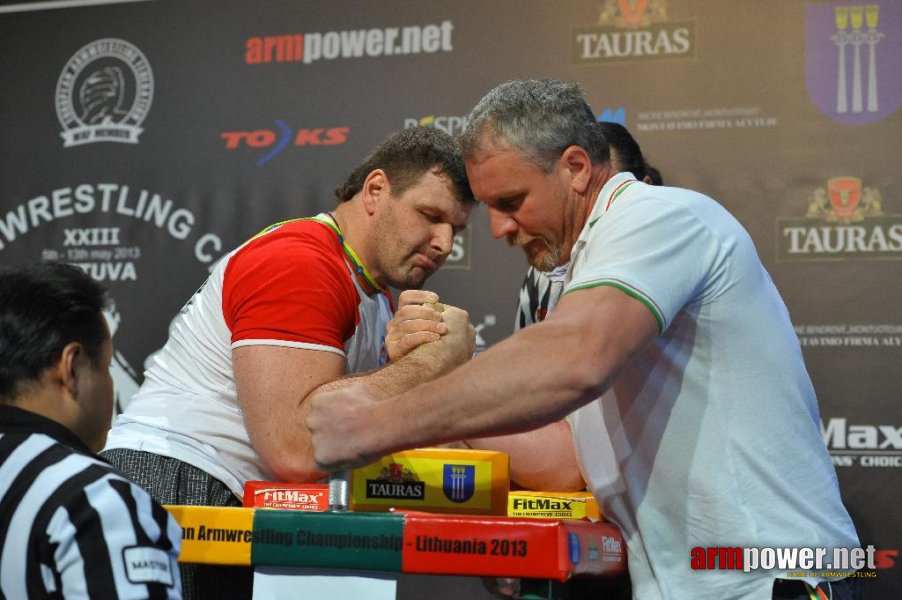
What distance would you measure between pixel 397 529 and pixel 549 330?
12.6 inches

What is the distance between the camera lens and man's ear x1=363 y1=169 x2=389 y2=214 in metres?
2.54

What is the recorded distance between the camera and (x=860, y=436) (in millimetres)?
3273

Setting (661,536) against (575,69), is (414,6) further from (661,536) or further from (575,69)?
(661,536)

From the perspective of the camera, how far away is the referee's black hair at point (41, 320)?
57.7 inches

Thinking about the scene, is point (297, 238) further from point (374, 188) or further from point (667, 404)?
point (667, 404)

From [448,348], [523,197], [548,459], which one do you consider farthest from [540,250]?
[548,459]

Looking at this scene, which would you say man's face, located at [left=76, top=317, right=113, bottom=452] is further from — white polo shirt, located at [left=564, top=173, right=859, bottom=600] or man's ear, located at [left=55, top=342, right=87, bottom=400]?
white polo shirt, located at [left=564, top=173, right=859, bottom=600]

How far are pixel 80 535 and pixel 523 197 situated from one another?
3.03 ft

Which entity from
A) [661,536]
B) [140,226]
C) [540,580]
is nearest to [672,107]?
[140,226]

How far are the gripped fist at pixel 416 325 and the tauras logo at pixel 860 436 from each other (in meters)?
1.76

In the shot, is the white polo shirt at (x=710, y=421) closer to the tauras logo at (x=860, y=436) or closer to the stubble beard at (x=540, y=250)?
the stubble beard at (x=540, y=250)

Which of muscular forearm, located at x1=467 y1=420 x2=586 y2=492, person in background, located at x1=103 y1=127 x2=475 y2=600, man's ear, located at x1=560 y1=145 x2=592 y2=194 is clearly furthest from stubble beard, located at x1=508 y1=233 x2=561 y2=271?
muscular forearm, located at x1=467 y1=420 x2=586 y2=492

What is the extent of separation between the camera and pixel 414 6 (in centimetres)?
389

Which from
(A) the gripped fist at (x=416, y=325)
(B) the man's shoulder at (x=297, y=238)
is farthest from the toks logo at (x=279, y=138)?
(A) the gripped fist at (x=416, y=325)
